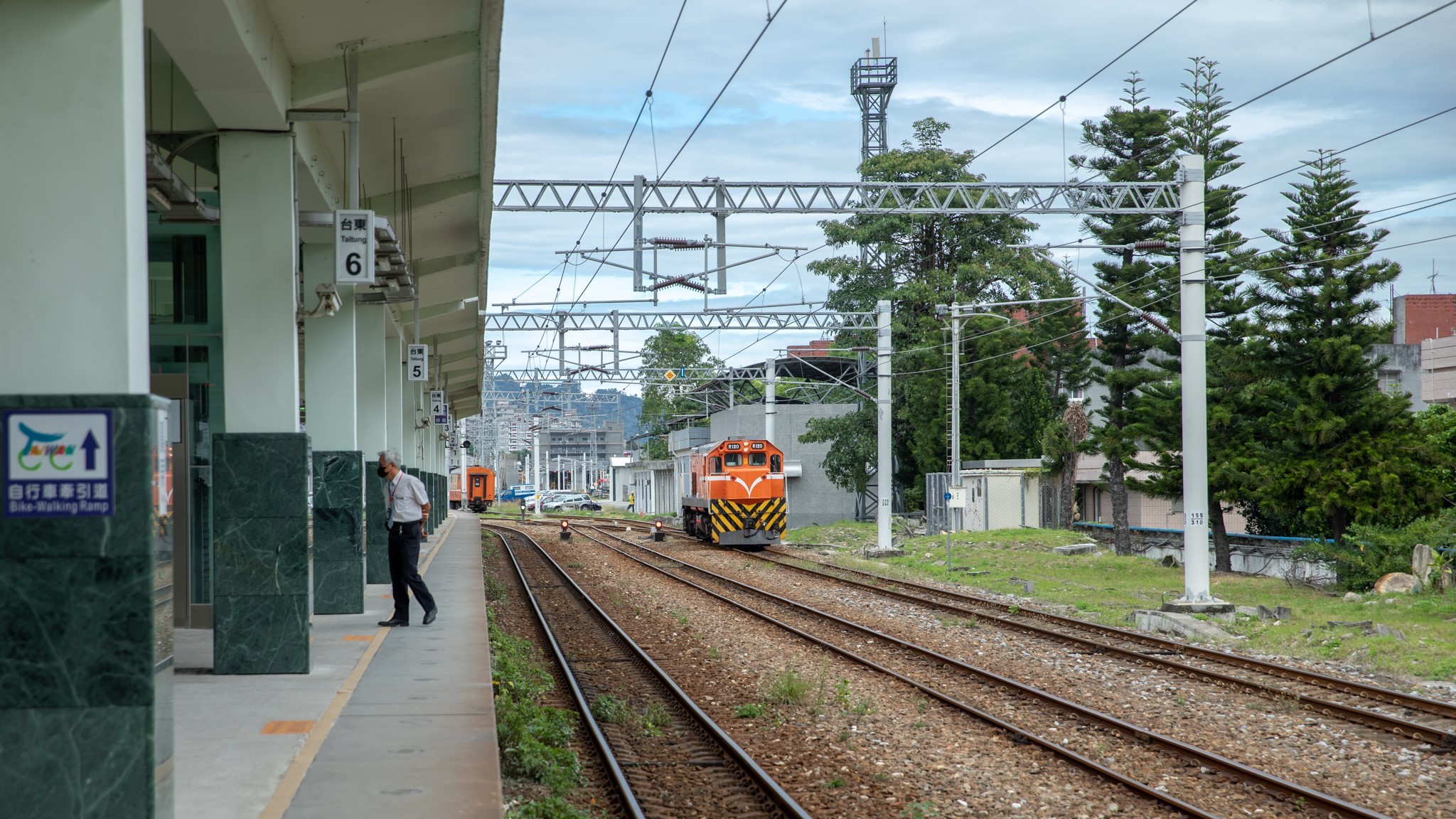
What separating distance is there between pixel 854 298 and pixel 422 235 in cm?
2588

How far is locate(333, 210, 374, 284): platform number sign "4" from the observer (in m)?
9.84

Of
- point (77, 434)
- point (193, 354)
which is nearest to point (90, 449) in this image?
point (77, 434)

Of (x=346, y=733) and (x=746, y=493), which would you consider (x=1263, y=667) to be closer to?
(x=346, y=733)

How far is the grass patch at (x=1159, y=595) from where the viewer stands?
41.6ft

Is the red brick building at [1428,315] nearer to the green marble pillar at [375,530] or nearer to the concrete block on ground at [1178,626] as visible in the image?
the concrete block on ground at [1178,626]

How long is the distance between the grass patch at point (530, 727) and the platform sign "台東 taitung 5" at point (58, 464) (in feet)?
9.84

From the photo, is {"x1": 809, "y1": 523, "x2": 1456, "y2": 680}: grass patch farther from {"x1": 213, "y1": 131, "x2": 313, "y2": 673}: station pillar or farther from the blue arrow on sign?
the blue arrow on sign

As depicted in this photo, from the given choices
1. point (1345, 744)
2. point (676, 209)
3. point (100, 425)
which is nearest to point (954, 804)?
point (1345, 744)

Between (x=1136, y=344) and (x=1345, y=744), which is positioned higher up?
(x=1136, y=344)

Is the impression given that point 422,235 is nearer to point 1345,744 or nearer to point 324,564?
point 324,564

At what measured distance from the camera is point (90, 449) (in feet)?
14.6

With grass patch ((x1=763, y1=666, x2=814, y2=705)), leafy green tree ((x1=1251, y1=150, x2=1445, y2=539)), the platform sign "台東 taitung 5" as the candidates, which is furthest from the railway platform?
leafy green tree ((x1=1251, y1=150, x2=1445, y2=539))

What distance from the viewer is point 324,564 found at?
1333 centimetres

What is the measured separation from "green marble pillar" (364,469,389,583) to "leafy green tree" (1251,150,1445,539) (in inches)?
602
